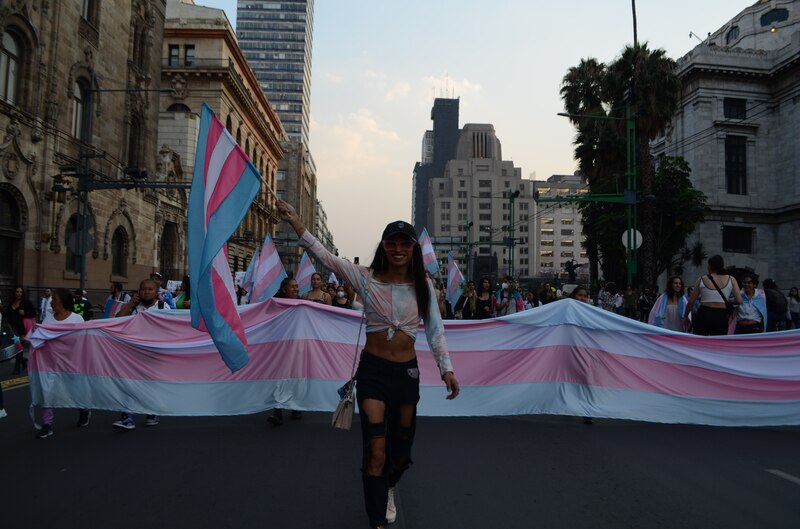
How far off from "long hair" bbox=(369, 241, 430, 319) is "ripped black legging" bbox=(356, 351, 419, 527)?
1.22ft

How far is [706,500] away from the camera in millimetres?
4285

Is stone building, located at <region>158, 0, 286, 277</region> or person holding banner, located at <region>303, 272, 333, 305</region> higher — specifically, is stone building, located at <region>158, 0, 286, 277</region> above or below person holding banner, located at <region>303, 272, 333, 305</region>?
above

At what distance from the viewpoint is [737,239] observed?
4050 cm

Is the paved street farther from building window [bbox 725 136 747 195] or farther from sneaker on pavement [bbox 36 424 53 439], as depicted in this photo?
building window [bbox 725 136 747 195]

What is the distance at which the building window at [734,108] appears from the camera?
4103 cm

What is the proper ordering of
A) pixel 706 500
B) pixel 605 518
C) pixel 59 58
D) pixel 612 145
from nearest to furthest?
pixel 605 518
pixel 706 500
pixel 59 58
pixel 612 145

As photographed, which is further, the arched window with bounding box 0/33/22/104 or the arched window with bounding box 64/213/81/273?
the arched window with bounding box 64/213/81/273

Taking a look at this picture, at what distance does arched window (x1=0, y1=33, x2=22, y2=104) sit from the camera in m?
19.7

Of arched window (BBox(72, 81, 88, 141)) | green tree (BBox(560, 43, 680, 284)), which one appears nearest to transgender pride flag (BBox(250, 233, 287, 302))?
arched window (BBox(72, 81, 88, 141))

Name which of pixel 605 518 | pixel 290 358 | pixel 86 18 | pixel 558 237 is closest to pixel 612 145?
pixel 86 18

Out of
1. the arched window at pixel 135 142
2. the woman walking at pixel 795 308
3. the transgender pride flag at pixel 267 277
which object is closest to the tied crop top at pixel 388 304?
the transgender pride flag at pixel 267 277

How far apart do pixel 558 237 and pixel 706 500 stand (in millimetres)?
150059

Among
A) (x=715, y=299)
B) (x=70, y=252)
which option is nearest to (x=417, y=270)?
(x=715, y=299)

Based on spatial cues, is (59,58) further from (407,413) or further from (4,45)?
(407,413)
